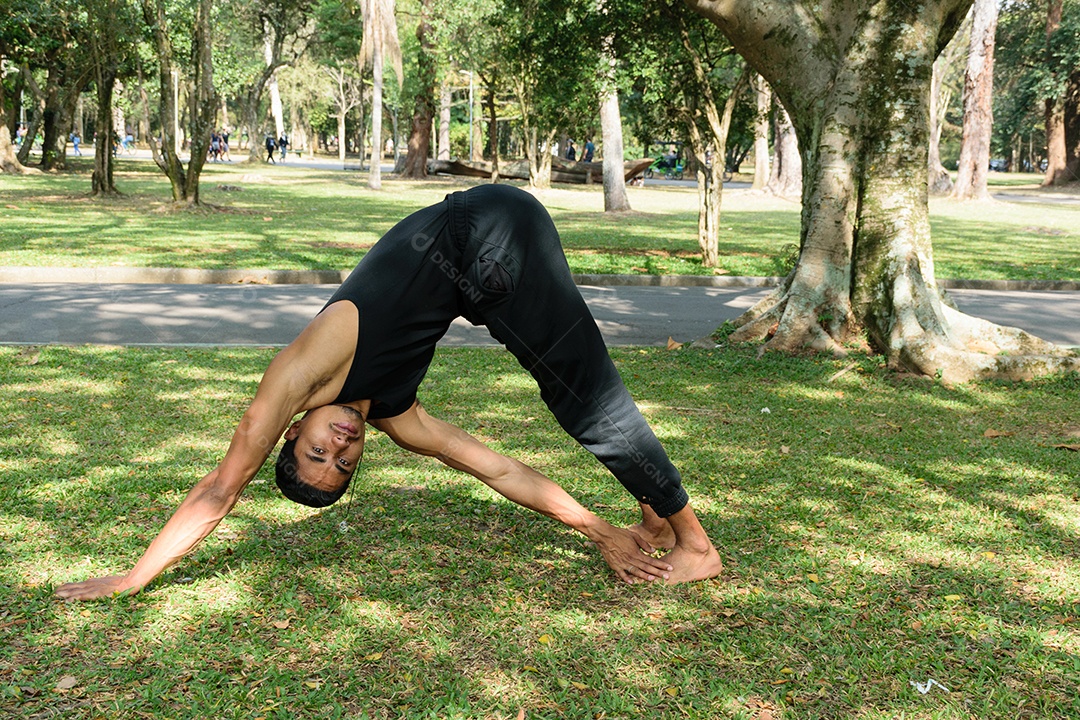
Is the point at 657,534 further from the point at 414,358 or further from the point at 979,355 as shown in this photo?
the point at 979,355

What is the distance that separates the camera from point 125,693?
307 centimetres

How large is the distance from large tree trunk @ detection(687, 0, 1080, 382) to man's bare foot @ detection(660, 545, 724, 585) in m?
4.70

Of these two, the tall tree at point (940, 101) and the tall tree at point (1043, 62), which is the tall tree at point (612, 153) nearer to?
the tall tree at point (940, 101)

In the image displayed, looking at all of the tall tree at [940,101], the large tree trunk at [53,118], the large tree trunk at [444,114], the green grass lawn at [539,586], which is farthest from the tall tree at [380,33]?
the green grass lawn at [539,586]

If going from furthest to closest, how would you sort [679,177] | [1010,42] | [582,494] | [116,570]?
[679,177] → [1010,42] → [582,494] → [116,570]

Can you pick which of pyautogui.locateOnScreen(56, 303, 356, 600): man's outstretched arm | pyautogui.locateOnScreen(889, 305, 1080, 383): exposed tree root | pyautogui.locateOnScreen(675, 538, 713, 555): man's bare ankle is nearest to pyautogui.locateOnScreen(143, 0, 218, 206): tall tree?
pyautogui.locateOnScreen(889, 305, 1080, 383): exposed tree root

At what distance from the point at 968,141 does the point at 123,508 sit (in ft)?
114

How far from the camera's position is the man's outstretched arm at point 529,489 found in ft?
12.9

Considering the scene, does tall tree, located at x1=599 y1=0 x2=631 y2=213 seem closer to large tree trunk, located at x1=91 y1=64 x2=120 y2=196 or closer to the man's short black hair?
large tree trunk, located at x1=91 y1=64 x2=120 y2=196

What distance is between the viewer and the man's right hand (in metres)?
3.63

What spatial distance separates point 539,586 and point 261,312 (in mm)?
7281

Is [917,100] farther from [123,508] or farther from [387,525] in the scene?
[123,508]

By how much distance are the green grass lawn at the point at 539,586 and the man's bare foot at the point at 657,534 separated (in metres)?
0.22

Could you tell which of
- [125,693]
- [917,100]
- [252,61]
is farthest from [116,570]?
[252,61]
